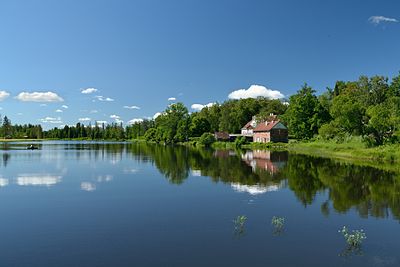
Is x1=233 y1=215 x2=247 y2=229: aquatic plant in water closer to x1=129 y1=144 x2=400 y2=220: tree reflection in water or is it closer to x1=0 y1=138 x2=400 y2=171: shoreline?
x1=129 y1=144 x2=400 y2=220: tree reflection in water

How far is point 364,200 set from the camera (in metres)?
19.9

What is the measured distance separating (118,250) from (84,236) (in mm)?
2270

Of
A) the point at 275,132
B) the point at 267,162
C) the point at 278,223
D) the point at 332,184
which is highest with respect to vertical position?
the point at 275,132

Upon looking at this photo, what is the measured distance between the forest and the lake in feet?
84.1

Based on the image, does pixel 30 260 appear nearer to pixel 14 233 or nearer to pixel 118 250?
pixel 118 250

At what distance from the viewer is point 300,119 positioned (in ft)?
248

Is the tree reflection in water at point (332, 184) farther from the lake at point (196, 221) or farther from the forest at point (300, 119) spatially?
the forest at point (300, 119)

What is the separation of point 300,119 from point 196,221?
64.5m

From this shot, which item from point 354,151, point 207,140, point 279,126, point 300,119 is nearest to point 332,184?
point 354,151

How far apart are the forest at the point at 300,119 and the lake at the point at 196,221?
25.6 m

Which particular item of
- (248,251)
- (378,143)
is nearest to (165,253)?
(248,251)

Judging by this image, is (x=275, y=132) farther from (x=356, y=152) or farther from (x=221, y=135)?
(x=356, y=152)

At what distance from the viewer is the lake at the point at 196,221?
11000 millimetres

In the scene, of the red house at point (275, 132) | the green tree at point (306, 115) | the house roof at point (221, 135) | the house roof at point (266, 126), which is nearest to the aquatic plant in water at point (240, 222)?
the green tree at point (306, 115)
